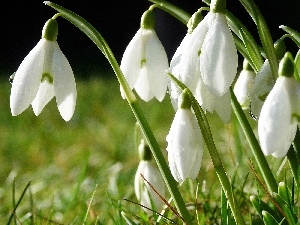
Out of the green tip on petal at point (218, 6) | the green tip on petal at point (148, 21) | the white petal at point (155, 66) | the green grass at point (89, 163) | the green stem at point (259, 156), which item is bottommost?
the green grass at point (89, 163)

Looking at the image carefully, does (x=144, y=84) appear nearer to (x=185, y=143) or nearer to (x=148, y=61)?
(x=148, y=61)

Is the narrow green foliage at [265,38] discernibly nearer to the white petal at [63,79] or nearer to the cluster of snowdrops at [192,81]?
the cluster of snowdrops at [192,81]

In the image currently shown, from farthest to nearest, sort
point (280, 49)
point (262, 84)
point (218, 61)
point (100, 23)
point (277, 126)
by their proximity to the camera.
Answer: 1. point (100, 23)
2. point (280, 49)
3. point (262, 84)
4. point (218, 61)
5. point (277, 126)

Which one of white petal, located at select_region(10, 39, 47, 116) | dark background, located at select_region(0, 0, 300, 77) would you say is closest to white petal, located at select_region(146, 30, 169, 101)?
white petal, located at select_region(10, 39, 47, 116)

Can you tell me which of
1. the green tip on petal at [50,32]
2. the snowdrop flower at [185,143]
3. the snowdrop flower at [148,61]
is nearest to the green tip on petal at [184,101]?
the snowdrop flower at [185,143]

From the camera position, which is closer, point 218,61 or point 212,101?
point 218,61

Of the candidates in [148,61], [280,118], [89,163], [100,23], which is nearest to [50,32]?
[148,61]

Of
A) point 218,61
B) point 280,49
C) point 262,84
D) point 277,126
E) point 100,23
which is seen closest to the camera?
point 277,126
